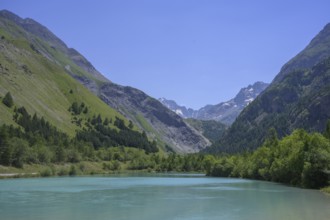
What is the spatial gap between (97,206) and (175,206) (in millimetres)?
11992

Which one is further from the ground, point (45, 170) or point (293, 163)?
point (293, 163)

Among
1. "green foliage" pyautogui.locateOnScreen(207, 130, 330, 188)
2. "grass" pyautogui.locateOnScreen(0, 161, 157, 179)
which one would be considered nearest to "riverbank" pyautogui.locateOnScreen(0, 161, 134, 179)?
"grass" pyautogui.locateOnScreen(0, 161, 157, 179)

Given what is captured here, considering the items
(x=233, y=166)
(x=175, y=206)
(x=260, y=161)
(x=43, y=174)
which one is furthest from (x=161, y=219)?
(x=233, y=166)

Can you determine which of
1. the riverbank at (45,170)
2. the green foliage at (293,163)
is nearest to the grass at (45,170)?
the riverbank at (45,170)

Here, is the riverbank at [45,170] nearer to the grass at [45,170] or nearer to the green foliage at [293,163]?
the grass at [45,170]

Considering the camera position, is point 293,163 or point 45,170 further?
point 45,170

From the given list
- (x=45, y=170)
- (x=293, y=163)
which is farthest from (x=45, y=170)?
(x=293, y=163)

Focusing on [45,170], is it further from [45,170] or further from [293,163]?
[293,163]

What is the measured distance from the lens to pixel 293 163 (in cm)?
10744

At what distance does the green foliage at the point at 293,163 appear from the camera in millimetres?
93438

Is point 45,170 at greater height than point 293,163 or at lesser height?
lesser

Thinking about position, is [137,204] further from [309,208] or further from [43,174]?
[43,174]

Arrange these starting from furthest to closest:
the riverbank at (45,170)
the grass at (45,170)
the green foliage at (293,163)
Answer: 1. the riverbank at (45,170)
2. the grass at (45,170)
3. the green foliage at (293,163)

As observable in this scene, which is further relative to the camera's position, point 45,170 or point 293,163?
point 45,170
